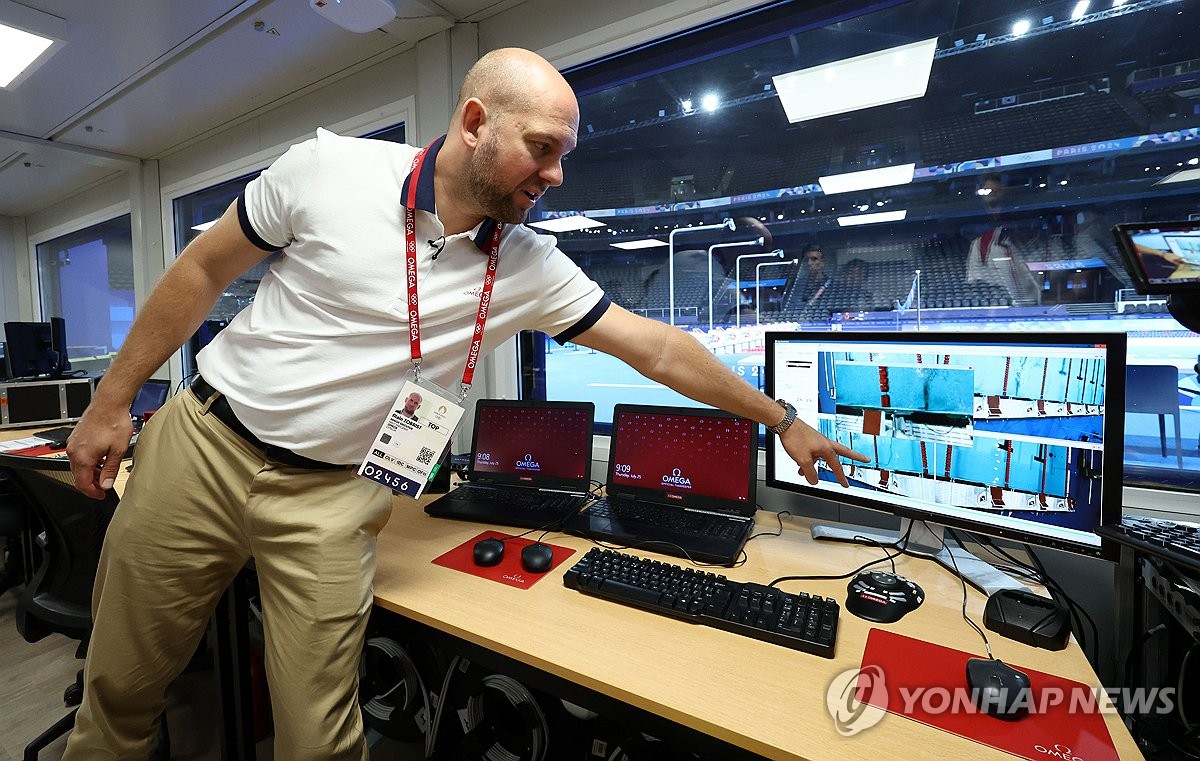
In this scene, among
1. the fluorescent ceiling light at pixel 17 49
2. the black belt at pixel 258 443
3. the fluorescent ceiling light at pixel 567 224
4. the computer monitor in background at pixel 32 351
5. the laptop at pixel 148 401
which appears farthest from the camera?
the computer monitor in background at pixel 32 351

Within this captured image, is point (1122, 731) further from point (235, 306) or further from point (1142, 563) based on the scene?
point (235, 306)

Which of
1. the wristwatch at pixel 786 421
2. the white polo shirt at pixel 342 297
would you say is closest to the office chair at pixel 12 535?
the white polo shirt at pixel 342 297

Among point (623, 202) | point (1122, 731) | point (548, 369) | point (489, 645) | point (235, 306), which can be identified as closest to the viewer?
point (1122, 731)

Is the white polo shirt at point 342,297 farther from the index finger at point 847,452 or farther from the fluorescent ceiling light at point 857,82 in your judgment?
the fluorescent ceiling light at point 857,82

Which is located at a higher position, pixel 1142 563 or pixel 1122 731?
pixel 1142 563

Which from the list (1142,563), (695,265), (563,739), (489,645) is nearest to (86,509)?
(489,645)

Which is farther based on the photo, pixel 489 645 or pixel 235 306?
pixel 235 306

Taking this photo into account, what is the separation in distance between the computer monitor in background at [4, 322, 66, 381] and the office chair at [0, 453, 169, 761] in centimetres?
288

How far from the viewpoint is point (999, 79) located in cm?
144

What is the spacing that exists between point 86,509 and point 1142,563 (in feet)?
8.35

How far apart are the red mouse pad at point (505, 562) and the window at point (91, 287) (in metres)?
4.61

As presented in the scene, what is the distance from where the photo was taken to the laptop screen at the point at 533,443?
173cm

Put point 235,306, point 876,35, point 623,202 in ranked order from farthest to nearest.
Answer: point 235,306, point 623,202, point 876,35

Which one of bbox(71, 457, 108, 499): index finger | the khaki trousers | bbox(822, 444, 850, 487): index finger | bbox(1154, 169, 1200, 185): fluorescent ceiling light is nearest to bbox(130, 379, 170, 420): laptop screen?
bbox(71, 457, 108, 499): index finger
